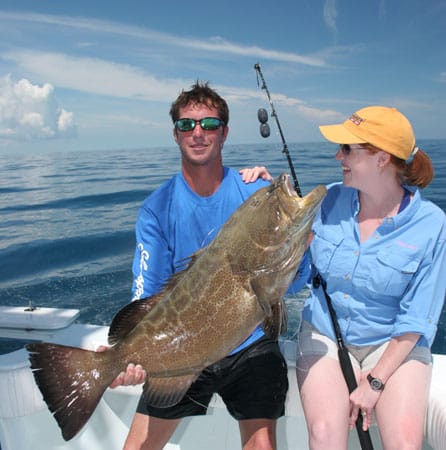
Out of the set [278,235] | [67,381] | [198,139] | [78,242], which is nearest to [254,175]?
[198,139]

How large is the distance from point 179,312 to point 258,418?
100cm

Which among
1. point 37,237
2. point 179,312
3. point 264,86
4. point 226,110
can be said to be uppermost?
point 264,86

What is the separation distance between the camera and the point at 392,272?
244cm

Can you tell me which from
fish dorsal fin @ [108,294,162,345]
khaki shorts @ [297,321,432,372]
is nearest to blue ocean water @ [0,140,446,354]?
khaki shorts @ [297,321,432,372]

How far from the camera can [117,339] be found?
7.48ft

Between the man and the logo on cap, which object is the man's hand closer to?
the man

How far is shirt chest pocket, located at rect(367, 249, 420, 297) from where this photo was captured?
2416mm

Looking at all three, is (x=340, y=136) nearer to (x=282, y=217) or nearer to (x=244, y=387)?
(x=282, y=217)

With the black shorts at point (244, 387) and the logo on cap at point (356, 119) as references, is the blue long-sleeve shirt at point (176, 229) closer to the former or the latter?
the black shorts at point (244, 387)

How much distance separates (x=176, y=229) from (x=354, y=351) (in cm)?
144

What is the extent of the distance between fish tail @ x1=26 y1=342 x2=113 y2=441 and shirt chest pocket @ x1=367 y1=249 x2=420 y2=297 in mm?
1672

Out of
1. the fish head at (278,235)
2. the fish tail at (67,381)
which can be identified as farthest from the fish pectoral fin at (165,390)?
the fish head at (278,235)

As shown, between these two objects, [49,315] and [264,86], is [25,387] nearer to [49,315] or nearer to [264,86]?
[49,315]

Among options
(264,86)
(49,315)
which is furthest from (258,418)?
(264,86)
